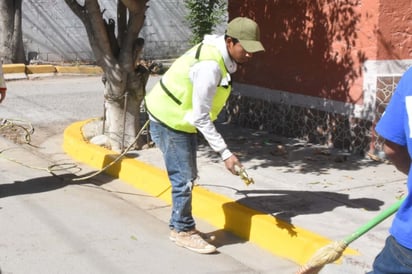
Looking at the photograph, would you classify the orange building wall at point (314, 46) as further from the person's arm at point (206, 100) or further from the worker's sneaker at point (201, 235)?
the person's arm at point (206, 100)

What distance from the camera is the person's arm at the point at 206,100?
175 inches

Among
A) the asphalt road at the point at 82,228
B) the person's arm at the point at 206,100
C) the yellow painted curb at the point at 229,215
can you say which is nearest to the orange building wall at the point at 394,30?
the yellow painted curb at the point at 229,215

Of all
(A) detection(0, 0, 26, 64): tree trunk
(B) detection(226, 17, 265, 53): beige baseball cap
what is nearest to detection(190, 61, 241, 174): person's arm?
(B) detection(226, 17, 265, 53): beige baseball cap

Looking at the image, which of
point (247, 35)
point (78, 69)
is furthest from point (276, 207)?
point (78, 69)

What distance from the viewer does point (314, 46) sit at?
7910 millimetres

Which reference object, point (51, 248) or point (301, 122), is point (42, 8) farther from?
point (51, 248)

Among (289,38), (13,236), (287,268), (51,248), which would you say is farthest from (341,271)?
(289,38)

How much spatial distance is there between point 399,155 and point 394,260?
1.29 feet

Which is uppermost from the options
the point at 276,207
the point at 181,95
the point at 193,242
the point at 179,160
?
the point at 181,95

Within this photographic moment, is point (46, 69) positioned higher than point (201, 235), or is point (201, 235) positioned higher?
point (46, 69)

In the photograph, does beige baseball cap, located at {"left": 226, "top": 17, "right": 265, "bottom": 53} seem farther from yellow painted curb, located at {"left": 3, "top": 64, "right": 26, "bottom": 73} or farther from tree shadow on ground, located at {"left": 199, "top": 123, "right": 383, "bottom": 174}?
yellow painted curb, located at {"left": 3, "top": 64, "right": 26, "bottom": 73}

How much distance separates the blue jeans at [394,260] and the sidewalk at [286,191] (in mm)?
1897

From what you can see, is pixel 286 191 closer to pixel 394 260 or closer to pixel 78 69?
pixel 394 260

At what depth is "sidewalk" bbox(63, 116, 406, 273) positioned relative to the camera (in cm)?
489
